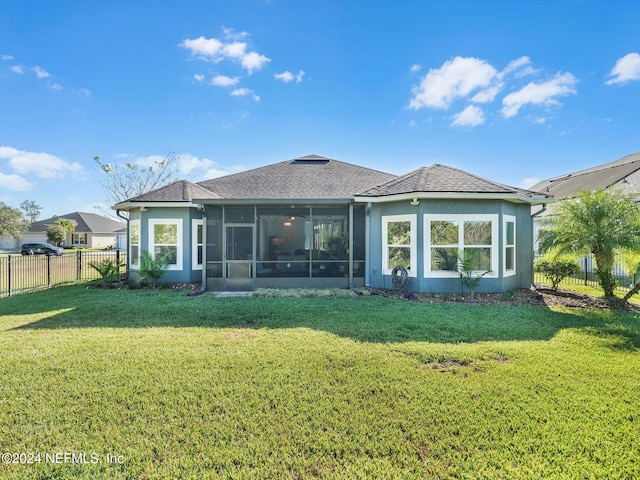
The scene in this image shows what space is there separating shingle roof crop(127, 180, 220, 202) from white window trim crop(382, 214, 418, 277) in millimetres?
6595

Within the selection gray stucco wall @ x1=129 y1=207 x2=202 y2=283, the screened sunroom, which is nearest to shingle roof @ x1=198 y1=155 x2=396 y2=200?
the screened sunroom

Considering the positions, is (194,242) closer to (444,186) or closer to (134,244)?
(134,244)

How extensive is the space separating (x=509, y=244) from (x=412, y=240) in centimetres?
333

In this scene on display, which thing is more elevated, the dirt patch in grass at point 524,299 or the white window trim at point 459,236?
the white window trim at point 459,236

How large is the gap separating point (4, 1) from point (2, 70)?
5632 millimetres

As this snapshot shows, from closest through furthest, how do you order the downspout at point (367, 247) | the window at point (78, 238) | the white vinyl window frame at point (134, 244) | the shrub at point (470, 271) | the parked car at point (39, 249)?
the shrub at point (470, 271) < the downspout at point (367, 247) < the white vinyl window frame at point (134, 244) < the parked car at point (39, 249) < the window at point (78, 238)

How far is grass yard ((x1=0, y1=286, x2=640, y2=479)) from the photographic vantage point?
260cm

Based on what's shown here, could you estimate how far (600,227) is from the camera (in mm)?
8086

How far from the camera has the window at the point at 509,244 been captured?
9.79 metres

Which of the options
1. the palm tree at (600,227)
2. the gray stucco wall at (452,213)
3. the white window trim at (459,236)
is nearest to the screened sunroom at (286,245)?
the gray stucco wall at (452,213)

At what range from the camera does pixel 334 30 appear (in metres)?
11.7

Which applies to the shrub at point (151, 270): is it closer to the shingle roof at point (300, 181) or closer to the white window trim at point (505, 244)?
the shingle roof at point (300, 181)

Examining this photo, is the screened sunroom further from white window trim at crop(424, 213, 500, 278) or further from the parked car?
the parked car

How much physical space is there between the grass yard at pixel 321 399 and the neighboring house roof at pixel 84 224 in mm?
48355
